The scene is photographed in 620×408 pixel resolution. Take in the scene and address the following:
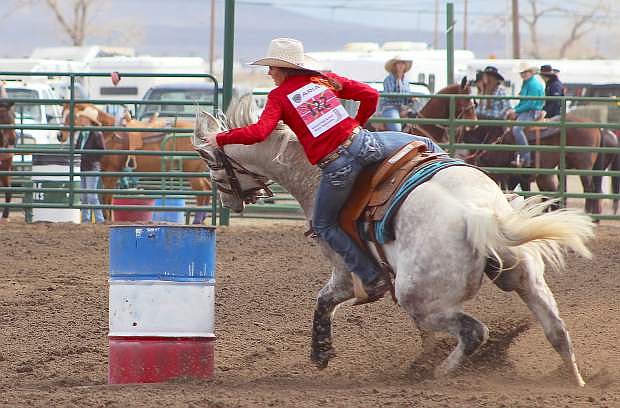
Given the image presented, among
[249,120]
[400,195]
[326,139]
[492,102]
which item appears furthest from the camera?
[492,102]

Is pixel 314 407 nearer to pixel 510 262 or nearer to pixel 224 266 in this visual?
pixel 510 262

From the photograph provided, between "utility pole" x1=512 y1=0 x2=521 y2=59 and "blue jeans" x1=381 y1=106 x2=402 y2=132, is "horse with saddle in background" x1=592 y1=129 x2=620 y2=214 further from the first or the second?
"utility pole" x1=512 y1=0 x2=521 y2=59

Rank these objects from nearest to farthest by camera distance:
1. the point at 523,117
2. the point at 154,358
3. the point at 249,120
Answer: the point at 154,358
the point at 249,120
the point at 523,117

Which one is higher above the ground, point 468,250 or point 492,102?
point 492,102

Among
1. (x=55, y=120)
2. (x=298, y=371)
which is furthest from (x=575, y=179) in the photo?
(x=298, y=371)

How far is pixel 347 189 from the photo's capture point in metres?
5.56

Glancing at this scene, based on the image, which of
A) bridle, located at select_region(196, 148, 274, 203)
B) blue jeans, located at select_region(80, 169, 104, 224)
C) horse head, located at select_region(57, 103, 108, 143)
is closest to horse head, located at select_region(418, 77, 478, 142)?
horse head, located at select_region(57, 103, 108, 143)

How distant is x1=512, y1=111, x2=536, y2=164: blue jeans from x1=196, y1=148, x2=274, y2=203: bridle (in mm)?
7221

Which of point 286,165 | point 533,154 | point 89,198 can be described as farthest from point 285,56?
point 89,198

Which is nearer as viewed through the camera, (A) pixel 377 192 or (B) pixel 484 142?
(A) pixel 377 192

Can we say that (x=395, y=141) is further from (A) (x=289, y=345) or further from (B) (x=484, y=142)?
(B) (x=484, y=142)

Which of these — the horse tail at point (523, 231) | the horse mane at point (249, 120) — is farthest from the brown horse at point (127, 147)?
the horse tail at point (523, 231)

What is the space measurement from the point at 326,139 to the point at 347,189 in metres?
0.26

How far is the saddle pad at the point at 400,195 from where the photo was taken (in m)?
5.31
